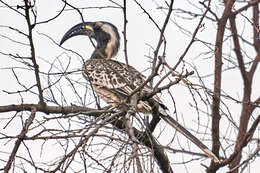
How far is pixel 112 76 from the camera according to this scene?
531cm

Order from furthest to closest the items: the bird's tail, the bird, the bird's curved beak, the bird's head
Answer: the bird's head
the bird's curved beak
the bird's tail
the bird

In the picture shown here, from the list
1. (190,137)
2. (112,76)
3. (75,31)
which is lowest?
(190,137)

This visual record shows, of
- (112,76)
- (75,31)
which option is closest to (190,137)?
(112,76)

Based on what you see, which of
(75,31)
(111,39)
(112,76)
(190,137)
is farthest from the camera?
(111,39)

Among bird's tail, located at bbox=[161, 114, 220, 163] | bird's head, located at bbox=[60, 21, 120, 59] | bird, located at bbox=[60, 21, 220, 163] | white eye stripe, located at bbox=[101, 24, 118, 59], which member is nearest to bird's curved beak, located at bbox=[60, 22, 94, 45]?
bird, located at bbox=[60, 21, 220, 163]

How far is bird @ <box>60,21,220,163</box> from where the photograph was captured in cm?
400

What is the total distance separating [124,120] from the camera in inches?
141

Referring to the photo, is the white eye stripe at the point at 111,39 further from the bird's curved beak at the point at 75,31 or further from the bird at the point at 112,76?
the bird's curved beak at the point at 75,31

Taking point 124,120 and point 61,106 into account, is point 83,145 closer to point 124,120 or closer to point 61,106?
point 124,120

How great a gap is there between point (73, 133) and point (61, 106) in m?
0.93

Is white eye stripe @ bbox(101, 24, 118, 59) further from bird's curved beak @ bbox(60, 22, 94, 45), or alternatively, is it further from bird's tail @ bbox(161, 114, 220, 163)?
bird's tail @ bbox(161, 114, 220, 163)

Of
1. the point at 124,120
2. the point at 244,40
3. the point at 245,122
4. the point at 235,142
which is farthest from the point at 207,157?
the point at 244,40

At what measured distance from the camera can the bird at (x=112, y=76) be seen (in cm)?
400

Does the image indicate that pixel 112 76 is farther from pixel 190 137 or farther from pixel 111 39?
pixel 111 39
